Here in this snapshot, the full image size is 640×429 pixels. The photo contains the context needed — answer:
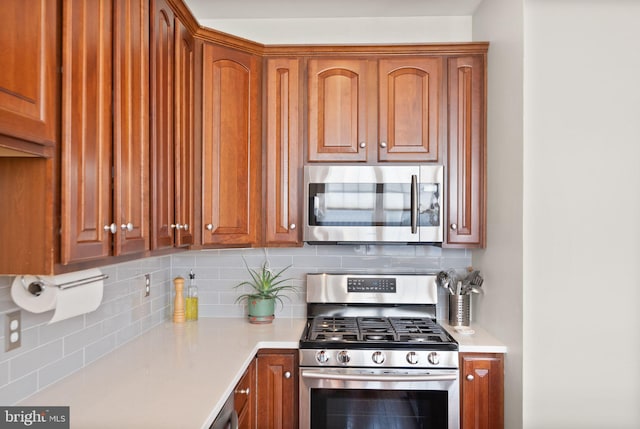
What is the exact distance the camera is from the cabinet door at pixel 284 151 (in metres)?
2.60

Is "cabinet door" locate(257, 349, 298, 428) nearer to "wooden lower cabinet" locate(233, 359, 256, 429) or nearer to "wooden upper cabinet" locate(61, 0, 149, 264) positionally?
"wooden lower cabinet" locate(233, 359, 256, 429)

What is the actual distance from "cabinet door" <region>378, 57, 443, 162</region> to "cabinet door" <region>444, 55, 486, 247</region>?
90mm

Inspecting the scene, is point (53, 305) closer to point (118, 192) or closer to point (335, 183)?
point (118, 192)

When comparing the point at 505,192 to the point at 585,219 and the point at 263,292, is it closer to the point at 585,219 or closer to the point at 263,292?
the point at 585,219

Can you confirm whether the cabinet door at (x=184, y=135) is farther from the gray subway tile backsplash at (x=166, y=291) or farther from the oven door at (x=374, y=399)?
the oven door at (x=374, y=399)

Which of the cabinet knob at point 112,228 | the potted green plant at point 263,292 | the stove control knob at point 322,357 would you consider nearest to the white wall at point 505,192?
the stove control knob at point 322,357

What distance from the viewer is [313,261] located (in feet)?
9.43

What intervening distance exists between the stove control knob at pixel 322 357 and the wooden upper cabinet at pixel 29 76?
5.00 feet

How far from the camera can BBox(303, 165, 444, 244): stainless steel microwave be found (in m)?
2.50

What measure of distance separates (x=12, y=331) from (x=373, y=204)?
5.56ft

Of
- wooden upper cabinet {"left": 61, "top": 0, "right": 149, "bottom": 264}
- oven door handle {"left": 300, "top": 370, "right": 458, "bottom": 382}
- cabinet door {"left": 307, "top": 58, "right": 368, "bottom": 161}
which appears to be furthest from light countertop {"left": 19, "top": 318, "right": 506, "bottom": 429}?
cabinet door {"left": 307, "top": 58, "right": 368, "bottom": 161}

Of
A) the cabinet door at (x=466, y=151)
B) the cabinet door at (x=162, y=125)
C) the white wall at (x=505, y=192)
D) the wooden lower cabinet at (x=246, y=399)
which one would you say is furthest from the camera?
the cabinet door at (x=466, y=151)

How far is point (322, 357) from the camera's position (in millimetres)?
2238

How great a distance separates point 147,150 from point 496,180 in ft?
5.51
